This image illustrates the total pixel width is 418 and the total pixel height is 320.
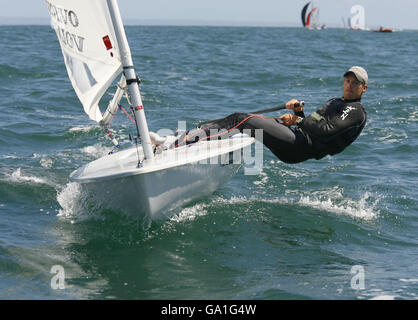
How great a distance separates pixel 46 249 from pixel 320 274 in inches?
95.2

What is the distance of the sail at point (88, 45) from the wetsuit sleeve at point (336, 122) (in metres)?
1.96

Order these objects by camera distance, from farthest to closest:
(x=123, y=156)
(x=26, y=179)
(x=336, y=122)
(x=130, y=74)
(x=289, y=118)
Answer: (x=26, y=179) → (x=123, y=156) → (x=289, y=118) → (x=336, y=122) → (x=130, y=74)

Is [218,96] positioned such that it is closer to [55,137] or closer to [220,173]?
[55,137]

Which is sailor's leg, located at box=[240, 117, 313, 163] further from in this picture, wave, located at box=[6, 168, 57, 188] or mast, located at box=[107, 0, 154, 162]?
wave, located at box=[6, 168, 57, 188]

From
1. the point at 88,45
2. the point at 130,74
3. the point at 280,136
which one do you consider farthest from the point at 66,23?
the point at 280,136

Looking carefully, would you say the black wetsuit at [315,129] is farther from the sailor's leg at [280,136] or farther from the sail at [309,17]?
the sail at [309,17]

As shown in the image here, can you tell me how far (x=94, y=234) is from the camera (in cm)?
503

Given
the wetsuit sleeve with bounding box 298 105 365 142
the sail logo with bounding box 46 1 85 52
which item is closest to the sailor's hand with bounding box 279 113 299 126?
the wetsuit sleeve with bounding box 298 105 365 142

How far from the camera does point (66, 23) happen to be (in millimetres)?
5312

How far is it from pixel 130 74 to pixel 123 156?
1378 millimetres

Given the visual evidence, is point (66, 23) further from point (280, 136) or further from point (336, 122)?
point (336, 122)

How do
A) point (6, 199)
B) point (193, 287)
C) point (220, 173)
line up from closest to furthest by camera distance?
1. point (193, 287)
2. point (220, 173)
3. point (6, 199)

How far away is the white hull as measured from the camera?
15.0 feet
